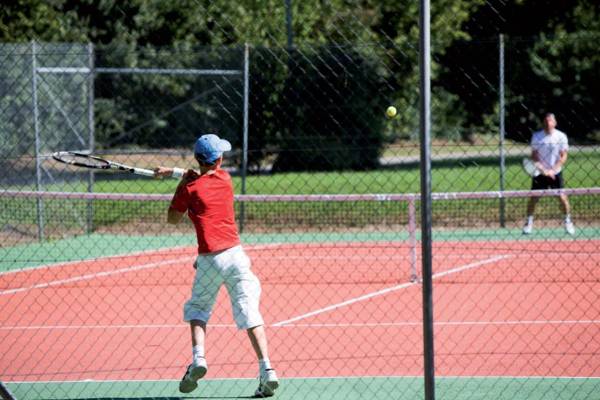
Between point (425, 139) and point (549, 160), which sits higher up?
point (425, 139)

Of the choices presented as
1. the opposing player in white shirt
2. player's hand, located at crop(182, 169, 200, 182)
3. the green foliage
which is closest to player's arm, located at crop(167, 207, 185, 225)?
player's hand, located at crop(182, 169, 200, 182)

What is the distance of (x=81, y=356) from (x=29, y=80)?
7.65 metres

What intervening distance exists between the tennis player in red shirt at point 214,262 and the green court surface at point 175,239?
287 inches

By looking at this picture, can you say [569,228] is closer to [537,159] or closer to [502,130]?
[537,159]

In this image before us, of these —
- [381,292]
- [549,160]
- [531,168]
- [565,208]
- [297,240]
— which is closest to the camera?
[381,292]

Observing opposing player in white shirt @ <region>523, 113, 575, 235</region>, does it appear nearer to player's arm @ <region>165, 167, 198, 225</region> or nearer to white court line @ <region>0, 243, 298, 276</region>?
white court line @ <region>0, 243, 298, 276</region>

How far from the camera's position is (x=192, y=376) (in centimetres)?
664

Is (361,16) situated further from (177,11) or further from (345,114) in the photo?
(345,114)

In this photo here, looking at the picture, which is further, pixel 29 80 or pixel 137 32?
pixel 137 32

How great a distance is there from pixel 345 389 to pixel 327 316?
8.72 ft

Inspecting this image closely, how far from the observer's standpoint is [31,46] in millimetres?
14383

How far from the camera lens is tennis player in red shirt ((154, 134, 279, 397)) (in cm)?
673

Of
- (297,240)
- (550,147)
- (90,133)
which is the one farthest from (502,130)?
(90,133)

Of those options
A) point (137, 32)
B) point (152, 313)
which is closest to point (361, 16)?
point (137, 32)
